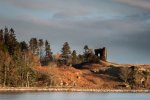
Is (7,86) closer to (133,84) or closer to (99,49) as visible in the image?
(133,84)

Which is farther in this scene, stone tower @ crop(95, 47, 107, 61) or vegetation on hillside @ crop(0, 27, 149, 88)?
stone tower @ crop(95, 47, 107, 61)

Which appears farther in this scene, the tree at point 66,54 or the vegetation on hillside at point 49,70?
the tree at point 66,54

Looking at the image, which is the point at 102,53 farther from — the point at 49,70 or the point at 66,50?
the point at 49,70

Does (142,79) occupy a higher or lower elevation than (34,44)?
lower

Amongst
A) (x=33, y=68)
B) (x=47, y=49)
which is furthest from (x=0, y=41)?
(x=47, y=49)

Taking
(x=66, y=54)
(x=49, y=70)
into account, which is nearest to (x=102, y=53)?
(x=66, y=54)

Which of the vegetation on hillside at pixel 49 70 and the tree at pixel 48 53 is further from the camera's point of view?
the tree at pixel 48 53

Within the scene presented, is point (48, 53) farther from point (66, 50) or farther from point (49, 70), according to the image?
point (49, 70)

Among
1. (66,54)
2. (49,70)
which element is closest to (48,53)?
(66,54)

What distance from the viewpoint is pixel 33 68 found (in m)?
142

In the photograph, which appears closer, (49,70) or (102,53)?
(49,70)

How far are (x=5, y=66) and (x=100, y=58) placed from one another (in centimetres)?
7872

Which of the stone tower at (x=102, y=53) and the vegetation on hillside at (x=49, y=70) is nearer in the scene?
the vegetation on hillside at (x=49, y=70)

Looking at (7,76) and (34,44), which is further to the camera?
(34,44)
